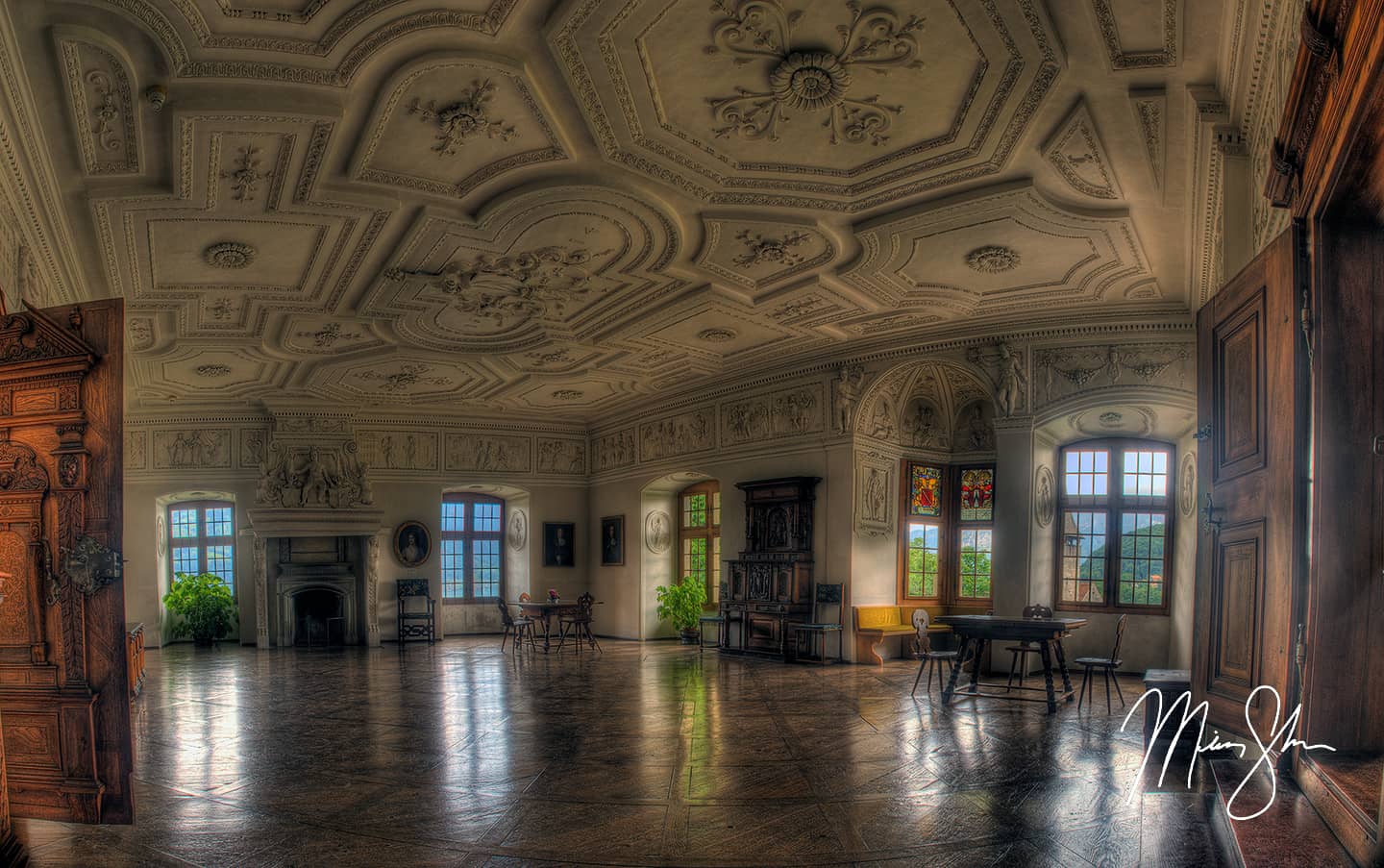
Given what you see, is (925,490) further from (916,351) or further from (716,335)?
(716,335)

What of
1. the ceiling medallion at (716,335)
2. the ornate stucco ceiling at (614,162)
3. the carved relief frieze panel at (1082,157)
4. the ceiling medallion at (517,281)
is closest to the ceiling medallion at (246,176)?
the ornate stucco ceiling at (614,162)

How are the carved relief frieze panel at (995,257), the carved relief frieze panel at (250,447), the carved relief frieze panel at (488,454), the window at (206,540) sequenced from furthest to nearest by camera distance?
1. the carved relief frieze panel at (488,454)
2. the window at (206,540)
3. the carved relief frieze panel at (250,447)
4. the carved relief frieze panel at (995,257)

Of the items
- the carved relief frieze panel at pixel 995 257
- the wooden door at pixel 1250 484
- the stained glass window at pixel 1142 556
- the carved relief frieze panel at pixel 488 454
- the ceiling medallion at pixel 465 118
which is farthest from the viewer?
the carved relief frieze panel at pixel 488 454

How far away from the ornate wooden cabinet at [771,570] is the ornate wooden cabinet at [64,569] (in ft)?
32.2

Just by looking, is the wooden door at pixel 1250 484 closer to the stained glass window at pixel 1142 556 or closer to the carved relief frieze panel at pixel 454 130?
the carved relief frieze panel at pixel 454 130

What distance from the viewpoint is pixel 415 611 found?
18.0 m

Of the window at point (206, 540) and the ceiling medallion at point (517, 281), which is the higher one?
the ceiling medallion at point (517, 281)

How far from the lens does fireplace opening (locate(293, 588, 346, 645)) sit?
17.3 meters

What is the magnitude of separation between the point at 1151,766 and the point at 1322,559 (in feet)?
9.85

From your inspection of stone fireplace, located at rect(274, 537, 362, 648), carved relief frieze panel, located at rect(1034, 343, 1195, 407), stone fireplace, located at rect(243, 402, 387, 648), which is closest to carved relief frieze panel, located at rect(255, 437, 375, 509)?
stone fireplace, located at rect(243, 402, 387, 648)

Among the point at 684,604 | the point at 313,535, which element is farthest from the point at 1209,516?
the point at 313,535

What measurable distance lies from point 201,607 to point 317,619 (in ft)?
6.72

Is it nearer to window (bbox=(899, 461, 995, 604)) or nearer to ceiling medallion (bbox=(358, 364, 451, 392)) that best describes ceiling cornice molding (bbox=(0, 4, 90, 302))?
ceiling medallion (bbox=(358, 364, 451, 392))

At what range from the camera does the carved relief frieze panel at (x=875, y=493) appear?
44.4 feet
